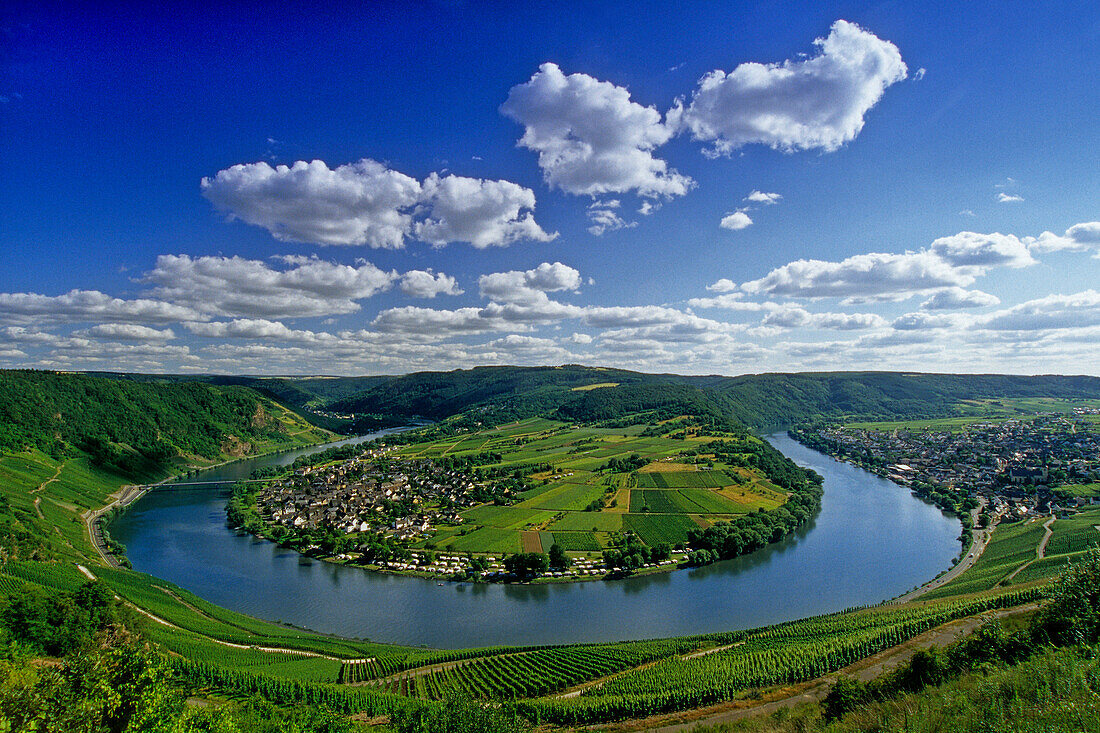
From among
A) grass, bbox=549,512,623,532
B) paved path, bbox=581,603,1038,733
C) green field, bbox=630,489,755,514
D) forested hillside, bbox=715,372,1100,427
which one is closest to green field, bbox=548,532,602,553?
grass, bbox=549,512,623,532

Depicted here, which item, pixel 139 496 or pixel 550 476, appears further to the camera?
pixel 550 476

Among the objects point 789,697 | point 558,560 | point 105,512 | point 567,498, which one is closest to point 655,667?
point 789,697

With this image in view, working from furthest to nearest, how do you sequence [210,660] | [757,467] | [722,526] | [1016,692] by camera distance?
[757,467] < [722,526] < [210,660] < [1016,692]

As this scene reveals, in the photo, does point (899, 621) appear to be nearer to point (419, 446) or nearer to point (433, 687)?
point (433, 687)

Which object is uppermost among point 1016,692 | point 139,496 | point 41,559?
point 1016,692

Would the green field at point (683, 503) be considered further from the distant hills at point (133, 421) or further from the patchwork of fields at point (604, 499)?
the distant hills at point (133, 421)

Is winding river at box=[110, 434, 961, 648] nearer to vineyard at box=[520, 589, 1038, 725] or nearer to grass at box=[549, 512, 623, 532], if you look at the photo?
vineyard at box=[520, 589, 1038, 725]

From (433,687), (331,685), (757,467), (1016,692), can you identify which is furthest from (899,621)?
(757,467)
